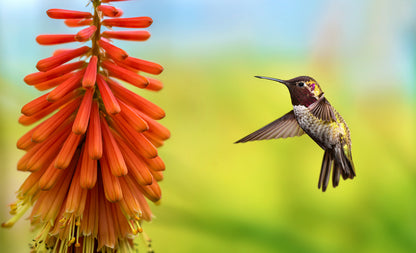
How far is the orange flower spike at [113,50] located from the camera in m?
1.79

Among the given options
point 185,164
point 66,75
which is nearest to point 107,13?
point 66,75

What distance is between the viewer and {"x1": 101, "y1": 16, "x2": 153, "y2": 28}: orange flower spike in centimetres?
181

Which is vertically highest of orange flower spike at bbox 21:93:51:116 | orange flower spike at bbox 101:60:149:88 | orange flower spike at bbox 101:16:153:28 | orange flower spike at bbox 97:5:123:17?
orange flower spike at bbox 97:5:123:17

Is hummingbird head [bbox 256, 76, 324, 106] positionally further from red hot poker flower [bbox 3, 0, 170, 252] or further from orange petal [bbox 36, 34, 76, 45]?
orange petal [bbox 36, 34, 76, 45]

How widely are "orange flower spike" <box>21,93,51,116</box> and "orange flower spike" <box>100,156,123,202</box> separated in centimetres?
35

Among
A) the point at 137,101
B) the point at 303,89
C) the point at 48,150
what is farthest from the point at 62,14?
the point at 303,89

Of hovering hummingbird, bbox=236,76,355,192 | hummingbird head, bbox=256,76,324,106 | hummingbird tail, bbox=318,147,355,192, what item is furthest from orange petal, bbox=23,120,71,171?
hummingbird tail, bbox=318,147,355,192

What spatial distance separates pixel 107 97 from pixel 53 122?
0.26 metres

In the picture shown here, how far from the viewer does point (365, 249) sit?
3404 millimetres

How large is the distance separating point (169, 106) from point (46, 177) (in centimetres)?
218

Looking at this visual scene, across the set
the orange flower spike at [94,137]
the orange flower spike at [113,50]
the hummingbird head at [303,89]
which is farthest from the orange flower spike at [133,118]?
the hummingbird head at [303,89]

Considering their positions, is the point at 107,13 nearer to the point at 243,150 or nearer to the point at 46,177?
the point at 46,177

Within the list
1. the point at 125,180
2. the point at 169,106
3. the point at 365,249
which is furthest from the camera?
the point at 169,106

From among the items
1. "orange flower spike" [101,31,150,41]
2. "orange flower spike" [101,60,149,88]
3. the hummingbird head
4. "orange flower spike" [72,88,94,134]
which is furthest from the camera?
"orange flower spike" [101,31,150,41]
